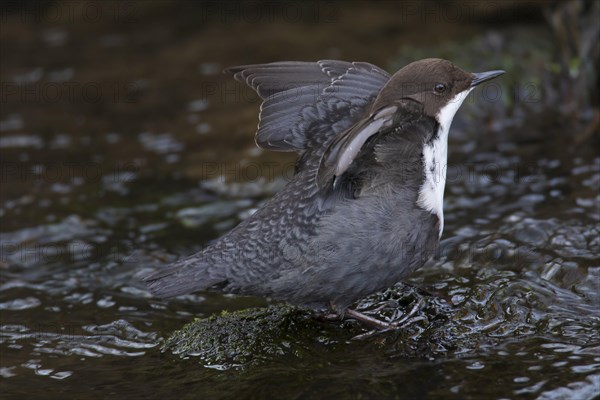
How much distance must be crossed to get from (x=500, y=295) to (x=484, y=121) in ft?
11.8

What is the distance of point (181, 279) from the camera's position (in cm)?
430

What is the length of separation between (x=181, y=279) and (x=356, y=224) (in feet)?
3.14

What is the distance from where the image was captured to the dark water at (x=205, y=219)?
13.1 ft

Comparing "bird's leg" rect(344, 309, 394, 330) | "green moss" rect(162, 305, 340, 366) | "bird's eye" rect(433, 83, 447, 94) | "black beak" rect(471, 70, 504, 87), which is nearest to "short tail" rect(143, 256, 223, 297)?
"green moss" rect(162, 305, 340, 366)

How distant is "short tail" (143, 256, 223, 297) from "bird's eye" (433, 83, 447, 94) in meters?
1.51

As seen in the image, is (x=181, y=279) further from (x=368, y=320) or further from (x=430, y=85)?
(x=430, y=85)

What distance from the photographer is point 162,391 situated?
397 cm

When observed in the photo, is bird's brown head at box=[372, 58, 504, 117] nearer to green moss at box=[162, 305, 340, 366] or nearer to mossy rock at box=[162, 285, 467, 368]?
mossy rock at box=[162, 285, 467, 368]

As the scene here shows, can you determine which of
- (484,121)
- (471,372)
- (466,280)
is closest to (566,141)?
(484,121)

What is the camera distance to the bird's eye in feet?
14.3

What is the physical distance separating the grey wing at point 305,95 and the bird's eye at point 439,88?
0.44 meters

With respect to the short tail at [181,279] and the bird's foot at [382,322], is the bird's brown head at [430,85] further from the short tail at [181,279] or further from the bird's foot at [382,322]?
the short tail at [181,279]

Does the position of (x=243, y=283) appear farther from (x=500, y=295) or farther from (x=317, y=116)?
(x=500, y=295)

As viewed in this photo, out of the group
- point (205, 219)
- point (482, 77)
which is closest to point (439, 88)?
point (482, 77)
